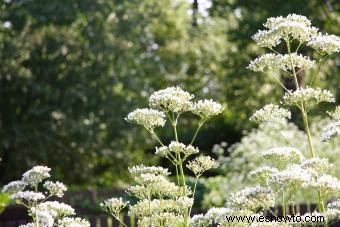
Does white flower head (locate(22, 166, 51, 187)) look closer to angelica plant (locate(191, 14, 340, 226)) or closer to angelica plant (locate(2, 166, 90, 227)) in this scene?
angelica plant (locate(2, 166, 90, 227))

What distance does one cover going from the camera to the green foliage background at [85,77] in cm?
1589

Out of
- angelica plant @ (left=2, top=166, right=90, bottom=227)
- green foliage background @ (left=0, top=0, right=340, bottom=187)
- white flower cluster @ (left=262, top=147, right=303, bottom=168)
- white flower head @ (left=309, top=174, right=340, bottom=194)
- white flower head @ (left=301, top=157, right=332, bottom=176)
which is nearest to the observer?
white flower head @ (left=309, top=174, right=340, bottom=194)

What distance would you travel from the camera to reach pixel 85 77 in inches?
640

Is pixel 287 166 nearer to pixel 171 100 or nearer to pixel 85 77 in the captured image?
pixel 171 100

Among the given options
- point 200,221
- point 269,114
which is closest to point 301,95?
point 269,114

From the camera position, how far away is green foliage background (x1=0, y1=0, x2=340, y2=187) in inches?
626

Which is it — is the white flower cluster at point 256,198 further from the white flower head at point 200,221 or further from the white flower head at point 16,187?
the white flower head at point 16,187

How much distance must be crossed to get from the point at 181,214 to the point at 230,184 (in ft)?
23.3

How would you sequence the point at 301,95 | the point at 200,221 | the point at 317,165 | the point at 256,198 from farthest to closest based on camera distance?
1. the point at 301,95
2. the point at 200,221
3. the point at 317,165
4. the point at 256,198

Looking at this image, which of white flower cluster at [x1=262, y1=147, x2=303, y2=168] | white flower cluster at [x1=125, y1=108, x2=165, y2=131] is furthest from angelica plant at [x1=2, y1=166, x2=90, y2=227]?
white flower cluster at [x1=262, y1=147, x2=303, y2=168]

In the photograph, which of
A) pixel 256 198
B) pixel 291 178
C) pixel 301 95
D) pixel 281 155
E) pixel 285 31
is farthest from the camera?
pixel 285 31

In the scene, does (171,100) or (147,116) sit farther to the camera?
(147,116)

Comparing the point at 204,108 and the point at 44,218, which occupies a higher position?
the point at 204,108

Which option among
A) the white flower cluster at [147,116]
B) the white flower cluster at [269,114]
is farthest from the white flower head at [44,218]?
the white flower cluster at [269,114]
